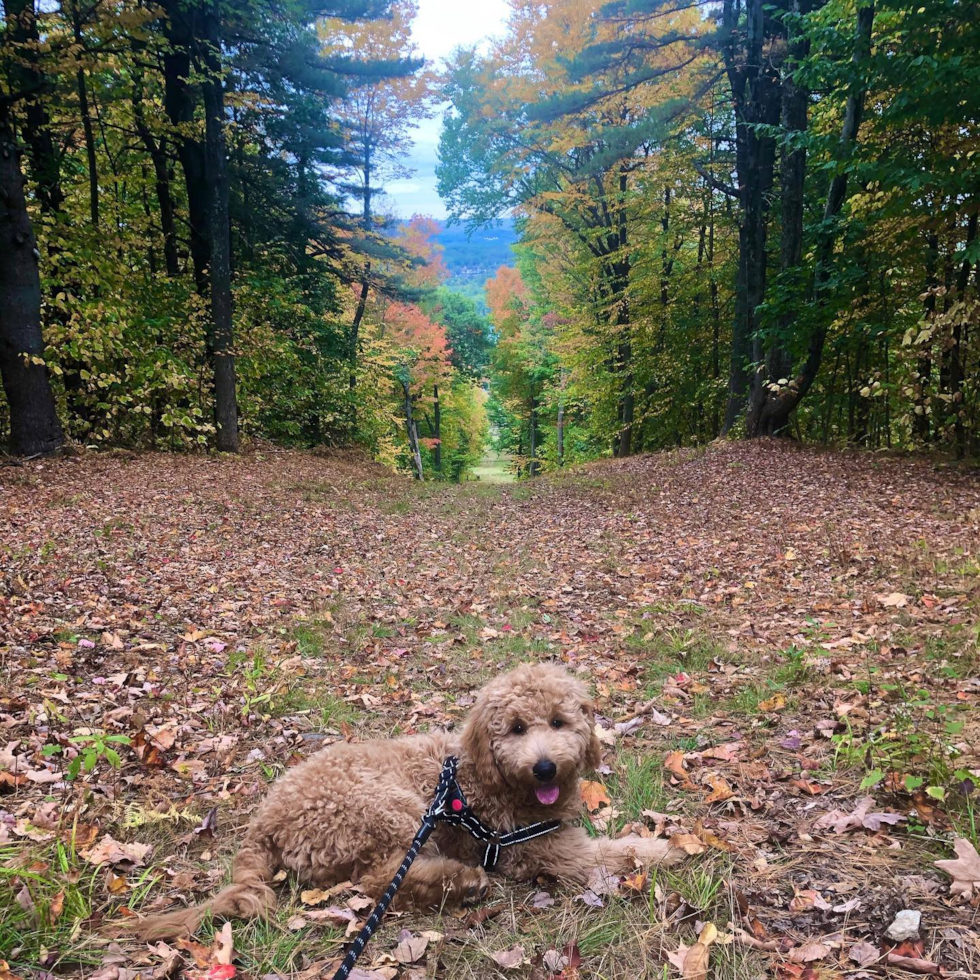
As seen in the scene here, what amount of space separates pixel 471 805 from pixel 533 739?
486 millimetres

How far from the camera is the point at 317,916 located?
8.11 feet

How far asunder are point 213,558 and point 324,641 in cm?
280

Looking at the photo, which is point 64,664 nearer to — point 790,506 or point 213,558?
point 213,558

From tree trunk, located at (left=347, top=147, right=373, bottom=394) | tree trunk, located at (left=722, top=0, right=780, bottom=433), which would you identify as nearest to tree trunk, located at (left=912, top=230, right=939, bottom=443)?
tree trunk, located at (left=722, top=0, right=780, bottom=433)

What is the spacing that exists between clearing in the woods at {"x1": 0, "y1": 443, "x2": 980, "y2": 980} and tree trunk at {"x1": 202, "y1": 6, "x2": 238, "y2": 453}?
20.5 ft

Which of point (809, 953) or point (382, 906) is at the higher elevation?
point (382, 906)

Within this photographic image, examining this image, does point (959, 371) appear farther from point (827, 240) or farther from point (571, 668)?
point (571, 668)

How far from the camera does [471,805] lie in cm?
294

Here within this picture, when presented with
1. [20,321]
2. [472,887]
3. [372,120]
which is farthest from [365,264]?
[472,887]

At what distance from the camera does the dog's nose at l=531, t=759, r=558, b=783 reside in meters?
2.71

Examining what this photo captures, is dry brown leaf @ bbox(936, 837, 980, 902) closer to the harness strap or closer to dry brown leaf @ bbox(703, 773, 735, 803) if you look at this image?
dry brown leaf @ bbox(703, 773, 735, 803)

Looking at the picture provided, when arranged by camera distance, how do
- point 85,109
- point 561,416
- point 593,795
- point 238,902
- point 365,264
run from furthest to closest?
point 561,416
point 365,264
point 85,109
point 593,795
point 238,902

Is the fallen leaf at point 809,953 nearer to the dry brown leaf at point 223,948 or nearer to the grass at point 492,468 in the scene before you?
the dry brown leaf at point 223,948

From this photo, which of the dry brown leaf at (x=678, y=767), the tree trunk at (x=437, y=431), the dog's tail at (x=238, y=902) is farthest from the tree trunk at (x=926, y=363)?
the tree trunk at (x=437, y=431)
